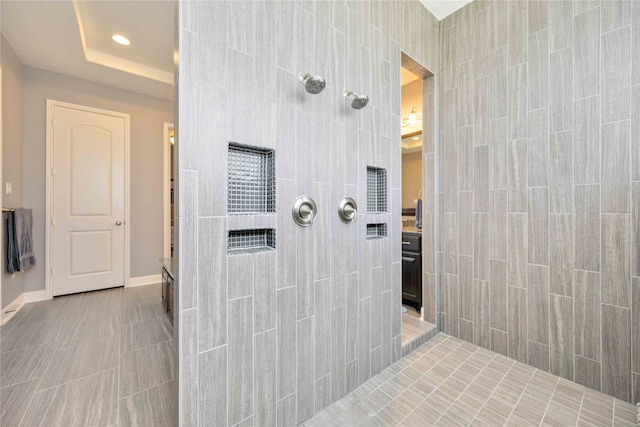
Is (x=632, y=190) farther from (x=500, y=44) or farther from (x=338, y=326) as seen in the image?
(x=338, y=326)

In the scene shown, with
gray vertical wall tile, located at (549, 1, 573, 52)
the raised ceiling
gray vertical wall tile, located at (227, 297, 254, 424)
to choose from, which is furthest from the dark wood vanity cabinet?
the raised ceiling

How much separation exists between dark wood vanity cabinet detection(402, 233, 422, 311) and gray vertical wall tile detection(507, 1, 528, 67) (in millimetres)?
1681

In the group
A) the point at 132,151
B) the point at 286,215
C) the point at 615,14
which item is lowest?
the point at 286,215

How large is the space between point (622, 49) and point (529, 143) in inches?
25.7

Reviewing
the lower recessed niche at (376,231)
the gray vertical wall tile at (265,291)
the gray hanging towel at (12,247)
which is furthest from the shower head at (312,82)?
the gray hanging towel at (12,247)

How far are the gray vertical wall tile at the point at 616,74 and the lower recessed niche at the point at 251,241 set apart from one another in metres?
2.14

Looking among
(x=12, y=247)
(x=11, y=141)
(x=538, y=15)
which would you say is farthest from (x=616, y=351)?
(x=11, y=141)

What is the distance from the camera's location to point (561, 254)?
1834 mm

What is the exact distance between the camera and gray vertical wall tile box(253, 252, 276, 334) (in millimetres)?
1307

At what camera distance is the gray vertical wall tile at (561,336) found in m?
1.81

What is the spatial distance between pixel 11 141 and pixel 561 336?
Answer: 520 centimetres

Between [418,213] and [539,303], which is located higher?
[418,213]

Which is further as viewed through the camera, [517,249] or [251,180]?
[517,249]

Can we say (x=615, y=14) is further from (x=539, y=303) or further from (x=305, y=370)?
(x=305, y=370)
